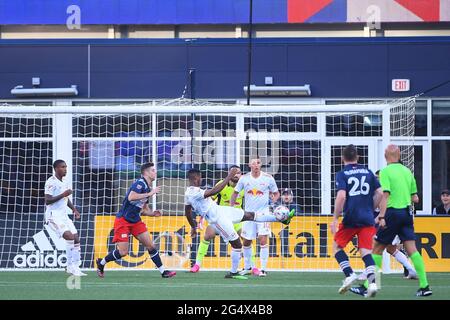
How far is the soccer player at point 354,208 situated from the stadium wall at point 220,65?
13.3m

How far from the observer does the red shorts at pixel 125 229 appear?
17.5m

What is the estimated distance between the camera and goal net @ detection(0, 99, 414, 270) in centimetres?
2094

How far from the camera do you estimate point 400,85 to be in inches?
1057

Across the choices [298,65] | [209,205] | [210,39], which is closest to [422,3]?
[298,65]

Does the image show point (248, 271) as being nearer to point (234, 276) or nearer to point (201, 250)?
point (234, 276)

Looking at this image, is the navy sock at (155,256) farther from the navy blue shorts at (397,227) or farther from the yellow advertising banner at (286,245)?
the navy blue shorts at (397,227)

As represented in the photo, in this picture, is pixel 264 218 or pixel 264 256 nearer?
pixel 264 218

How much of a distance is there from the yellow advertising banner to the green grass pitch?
939mm

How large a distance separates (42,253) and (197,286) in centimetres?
584

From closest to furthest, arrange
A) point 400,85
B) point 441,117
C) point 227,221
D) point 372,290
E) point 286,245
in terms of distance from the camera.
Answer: point 372,290 → point 227,221 → point 286,245 → point 400,85 → point 441,117

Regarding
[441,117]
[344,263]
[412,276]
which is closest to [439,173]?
[441,117]

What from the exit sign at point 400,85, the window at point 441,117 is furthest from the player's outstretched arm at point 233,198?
the window at point 441,117

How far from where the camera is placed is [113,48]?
89.6 feet

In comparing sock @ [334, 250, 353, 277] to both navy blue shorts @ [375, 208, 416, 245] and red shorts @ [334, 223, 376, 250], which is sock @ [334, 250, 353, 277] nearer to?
red shorts @ [334, 223, 376, 250]
